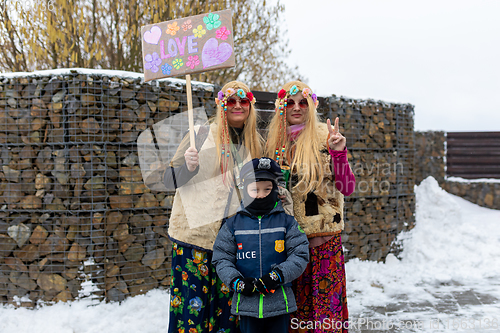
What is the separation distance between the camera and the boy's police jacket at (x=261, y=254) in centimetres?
204

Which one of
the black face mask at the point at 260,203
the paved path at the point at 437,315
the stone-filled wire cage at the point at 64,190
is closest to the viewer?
the black face mask at the point at 260,203

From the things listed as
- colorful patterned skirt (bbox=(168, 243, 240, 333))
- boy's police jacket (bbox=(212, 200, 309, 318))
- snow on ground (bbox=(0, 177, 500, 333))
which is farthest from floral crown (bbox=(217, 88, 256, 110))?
snow on ground (bbox=(0, 177, 500, 333))

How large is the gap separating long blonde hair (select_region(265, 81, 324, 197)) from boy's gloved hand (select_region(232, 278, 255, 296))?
0.69 meters

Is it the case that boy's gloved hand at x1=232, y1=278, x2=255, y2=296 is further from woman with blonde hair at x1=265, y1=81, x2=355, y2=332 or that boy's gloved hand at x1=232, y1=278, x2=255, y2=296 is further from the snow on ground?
the snow on ground

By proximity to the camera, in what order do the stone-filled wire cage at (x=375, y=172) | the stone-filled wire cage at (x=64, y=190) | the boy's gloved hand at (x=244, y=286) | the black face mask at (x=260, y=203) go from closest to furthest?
the boy's gloved hand at (x=244, y=286) < the black face mask at (x=260, y=203) < the stone-filled wire cage at (x=64, y=190) < the stone-filled wire cage at (x=375, y=172)

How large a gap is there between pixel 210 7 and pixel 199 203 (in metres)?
5.62

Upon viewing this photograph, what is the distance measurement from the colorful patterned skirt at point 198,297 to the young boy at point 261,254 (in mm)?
233

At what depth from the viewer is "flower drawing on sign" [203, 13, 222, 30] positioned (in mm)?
2330

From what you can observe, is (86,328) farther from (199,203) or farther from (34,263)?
(199,203)

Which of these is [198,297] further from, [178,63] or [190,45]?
[190,45]

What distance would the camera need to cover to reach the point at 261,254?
212cm

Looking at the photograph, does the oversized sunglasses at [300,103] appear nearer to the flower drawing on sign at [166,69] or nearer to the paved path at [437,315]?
the flower drawing on sign at [166,69]

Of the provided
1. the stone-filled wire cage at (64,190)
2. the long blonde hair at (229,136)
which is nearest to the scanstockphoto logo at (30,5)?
the stone-filled wire cage at (64,190)

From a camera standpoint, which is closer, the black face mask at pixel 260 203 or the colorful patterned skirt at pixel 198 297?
the black face mask at pixel 260 203
